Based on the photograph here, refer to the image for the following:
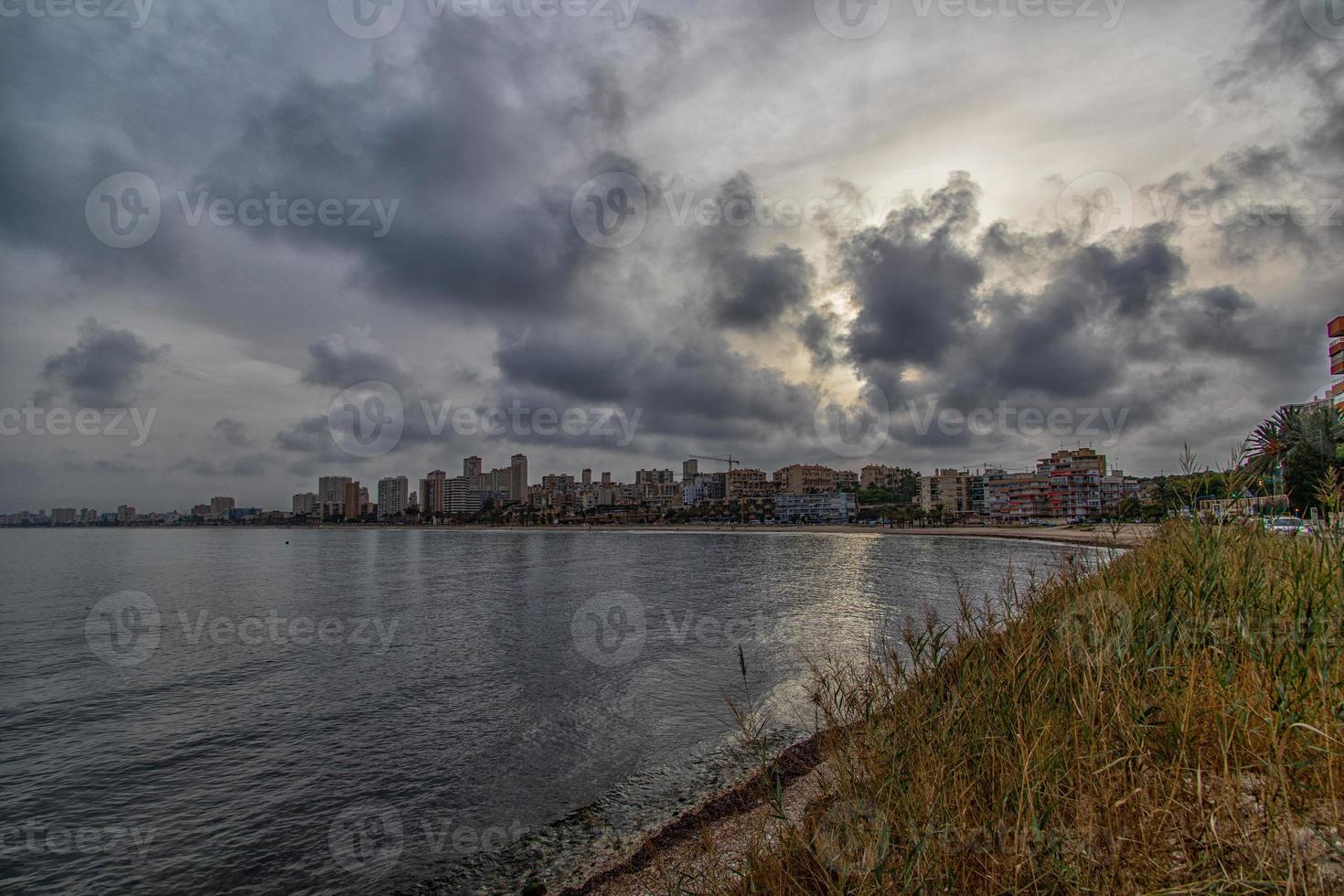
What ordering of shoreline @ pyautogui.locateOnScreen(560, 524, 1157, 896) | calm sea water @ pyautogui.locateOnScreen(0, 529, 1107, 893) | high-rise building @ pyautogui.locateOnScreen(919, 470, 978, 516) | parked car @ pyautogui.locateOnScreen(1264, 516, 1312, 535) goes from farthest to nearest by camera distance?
high-rise building @ pyautogui.locateOnScreen(919, 470, 978, 516)
calm sea water @ pyautogui.locateOnScreen(0, 529, 1107, 893)
shoreline @ pyautogui.locateOnScreen(560, 524, 1157, 896)
parked car @ pyautogui.locateOnScreen(1264, 516, 1312, 535)

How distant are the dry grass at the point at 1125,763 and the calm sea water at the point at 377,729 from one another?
3443 mm

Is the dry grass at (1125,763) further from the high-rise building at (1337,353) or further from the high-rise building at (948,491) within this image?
the high-rise building at (948,491)

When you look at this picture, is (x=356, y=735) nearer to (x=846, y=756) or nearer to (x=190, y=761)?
(x=190, y=761)

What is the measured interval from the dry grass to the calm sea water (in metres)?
3.44

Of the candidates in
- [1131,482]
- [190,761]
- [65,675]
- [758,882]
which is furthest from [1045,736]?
[1131,482]

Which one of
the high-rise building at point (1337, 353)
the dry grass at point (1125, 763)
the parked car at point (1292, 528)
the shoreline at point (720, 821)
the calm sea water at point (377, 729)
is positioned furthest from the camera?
the high-rise building at point (1337, 353)

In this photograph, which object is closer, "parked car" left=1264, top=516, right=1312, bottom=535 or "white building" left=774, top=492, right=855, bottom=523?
"parked car" left=1264, top=516, right=1312, bottom=535

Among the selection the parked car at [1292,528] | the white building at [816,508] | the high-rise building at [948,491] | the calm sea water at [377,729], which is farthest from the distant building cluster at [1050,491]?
the parked car at [1292,528]

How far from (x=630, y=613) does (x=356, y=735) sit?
14527 mm

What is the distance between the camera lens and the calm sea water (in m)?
8.27

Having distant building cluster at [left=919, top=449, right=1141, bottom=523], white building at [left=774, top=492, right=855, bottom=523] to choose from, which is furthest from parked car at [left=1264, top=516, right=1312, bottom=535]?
white building at [left=774, top=492, right=855, bottom=523]

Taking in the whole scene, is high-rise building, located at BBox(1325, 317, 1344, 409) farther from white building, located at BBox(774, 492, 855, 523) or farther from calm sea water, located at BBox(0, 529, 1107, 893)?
white building, located at BBox(774, 492, 855, 523)

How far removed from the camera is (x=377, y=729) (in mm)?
13000

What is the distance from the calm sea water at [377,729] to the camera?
8266 millimetres
